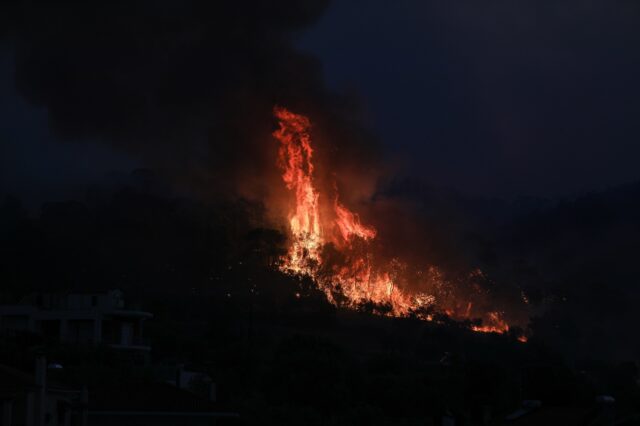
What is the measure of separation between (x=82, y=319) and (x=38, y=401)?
54.0 meters

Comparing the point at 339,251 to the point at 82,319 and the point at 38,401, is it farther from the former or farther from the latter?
the point at 38,401

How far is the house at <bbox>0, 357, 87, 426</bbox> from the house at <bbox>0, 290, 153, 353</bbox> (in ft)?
158

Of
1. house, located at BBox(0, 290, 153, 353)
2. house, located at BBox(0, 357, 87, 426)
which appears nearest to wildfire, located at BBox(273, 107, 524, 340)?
house, located at BBox(0, 290, 153, 353)

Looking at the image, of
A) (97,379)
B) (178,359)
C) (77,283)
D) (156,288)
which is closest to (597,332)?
(156,288)

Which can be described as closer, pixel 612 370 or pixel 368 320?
pixel 612 370

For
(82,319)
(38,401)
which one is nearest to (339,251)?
(82,319)

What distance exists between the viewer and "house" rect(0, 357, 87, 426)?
32.4m

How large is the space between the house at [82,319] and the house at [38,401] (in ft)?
158

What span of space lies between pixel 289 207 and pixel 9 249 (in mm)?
42320

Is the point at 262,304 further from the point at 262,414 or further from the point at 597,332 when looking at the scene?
the point at 262,414

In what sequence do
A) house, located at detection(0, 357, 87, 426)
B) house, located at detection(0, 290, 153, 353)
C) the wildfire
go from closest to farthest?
1. house, located at detection(0, 357, 87, 426)
2. house, located at detection(0, 290, 153, 353)
3. the wildfire

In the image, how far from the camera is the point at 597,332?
595 feet

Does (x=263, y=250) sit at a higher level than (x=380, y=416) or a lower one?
higher

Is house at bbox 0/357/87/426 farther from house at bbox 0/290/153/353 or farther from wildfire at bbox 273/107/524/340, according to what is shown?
wildfire at bbox 273/107/524/340
